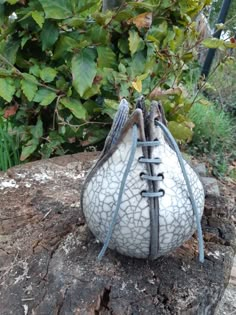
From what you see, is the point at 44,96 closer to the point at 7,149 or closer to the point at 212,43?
the point at 7,149

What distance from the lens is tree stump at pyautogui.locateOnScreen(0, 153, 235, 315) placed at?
87cm

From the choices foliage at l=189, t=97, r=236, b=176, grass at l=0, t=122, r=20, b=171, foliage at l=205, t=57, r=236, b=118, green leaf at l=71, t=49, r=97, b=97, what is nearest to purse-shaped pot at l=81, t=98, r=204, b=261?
green leaf at l=71, t=49, r=97, b=97

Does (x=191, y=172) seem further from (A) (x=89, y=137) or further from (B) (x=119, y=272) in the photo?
(A) (x=89, y=137)

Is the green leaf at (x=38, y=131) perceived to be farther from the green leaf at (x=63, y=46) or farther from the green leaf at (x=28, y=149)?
the green leaf at (x=63, y=46)

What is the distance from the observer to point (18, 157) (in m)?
1.74

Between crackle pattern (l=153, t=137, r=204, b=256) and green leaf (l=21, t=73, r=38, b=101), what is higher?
green leaf (l=21, t=73, r=38, b=101)

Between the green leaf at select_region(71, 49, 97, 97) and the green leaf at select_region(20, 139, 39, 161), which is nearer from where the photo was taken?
the green leaf at select_region(71, 49, 97, 97)

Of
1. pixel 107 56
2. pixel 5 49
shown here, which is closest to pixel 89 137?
pixel 107 56

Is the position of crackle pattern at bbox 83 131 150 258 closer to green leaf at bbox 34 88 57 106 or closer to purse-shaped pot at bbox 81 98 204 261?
purse-shaped pot at bbox 81 98 204 261

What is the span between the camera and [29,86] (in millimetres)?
1420

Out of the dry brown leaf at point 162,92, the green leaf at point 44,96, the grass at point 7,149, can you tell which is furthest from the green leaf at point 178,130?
the grass at point 7,149

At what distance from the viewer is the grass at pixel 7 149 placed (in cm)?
165

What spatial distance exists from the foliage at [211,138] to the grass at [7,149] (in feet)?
4.91

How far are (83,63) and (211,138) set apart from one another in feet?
6.02
